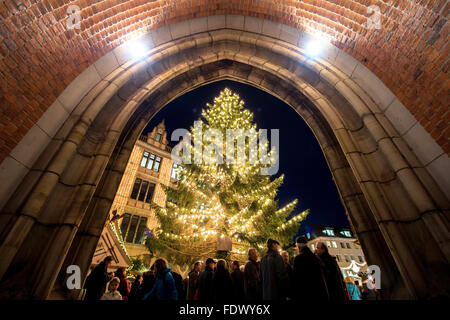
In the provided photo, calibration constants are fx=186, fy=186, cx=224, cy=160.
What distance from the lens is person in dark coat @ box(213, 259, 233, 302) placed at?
10.8 ft

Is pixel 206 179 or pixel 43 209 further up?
pixel 206 179

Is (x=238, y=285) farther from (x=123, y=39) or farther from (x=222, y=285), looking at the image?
(x=123, y=39)

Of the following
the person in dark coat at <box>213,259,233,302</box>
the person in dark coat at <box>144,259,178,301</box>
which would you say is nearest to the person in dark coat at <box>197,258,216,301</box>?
the person in dark coat at <box>213,259,233,302</box>

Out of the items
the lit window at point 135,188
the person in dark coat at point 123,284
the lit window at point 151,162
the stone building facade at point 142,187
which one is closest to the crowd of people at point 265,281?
the person in dark coat at point 123,284

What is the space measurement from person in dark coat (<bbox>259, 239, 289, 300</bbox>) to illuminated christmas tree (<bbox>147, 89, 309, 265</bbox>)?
3845 millimetres

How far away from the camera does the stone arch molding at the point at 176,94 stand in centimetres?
253

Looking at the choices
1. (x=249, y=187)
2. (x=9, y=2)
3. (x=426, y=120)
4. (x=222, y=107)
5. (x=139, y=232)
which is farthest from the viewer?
(x=139, y=232)

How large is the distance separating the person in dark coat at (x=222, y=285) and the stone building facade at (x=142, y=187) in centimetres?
1199

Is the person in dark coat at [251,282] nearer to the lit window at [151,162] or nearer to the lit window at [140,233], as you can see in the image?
the lit window at [140,233]

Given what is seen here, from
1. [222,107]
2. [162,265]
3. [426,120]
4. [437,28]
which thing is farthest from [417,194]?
[222,107]
